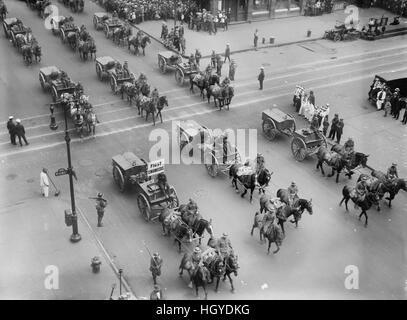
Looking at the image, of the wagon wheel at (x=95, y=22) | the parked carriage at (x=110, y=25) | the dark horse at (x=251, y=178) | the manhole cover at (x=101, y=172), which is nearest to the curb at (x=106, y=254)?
the manhole cover at (x=101, y=172)

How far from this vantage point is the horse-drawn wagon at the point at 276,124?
27.2 m

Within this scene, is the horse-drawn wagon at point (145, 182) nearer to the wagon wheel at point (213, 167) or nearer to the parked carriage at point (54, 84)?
the wagon wheel at point (213, 167)

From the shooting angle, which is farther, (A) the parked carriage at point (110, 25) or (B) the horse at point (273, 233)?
(A) the parked carriage at point (110, 25)

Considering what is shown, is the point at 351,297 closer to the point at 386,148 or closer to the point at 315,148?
the point at 315,148

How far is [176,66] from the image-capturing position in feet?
113

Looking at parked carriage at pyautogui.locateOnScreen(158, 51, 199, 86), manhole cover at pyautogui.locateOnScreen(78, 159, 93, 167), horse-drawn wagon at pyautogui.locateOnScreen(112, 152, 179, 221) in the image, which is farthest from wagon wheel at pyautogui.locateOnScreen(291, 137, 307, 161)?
parked carriage at pyautogui.locateOnScreen(158, 51, 199, 86)

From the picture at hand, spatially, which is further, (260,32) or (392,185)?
(260,32)

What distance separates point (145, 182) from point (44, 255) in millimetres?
A: 4701

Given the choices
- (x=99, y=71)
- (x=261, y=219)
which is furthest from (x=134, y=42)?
(x=261, y=219)

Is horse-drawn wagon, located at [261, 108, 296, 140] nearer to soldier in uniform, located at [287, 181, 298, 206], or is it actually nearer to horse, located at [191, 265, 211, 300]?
soldier in uniform, located at [287, 181, 298, 206]

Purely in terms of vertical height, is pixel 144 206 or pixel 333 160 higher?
pixel 333 160

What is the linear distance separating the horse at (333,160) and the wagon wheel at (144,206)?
831 centimetres

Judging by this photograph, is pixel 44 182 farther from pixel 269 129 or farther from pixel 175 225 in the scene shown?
pixel 269 129

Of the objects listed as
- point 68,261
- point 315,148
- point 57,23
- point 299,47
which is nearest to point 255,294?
Answer: point 68,261
